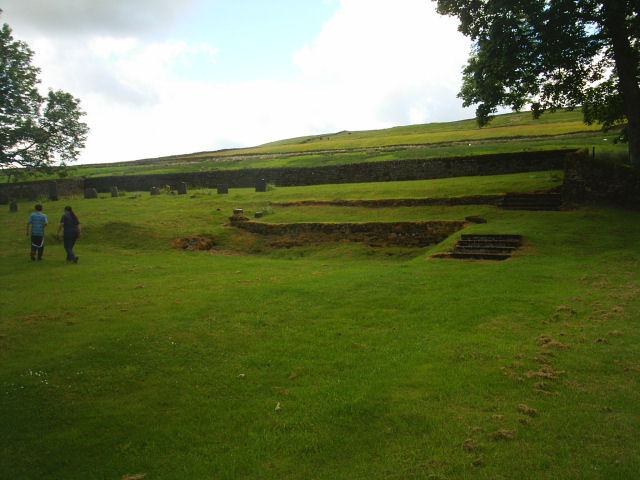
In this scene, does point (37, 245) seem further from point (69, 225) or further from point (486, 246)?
point (486, 246)

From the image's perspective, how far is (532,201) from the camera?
17.5m

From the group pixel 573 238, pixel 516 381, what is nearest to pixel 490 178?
pixel 573 238

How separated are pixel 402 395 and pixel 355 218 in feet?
47.6

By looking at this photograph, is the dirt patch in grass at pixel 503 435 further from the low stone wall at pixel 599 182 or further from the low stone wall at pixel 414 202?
the low stone wall at pixel 414 202

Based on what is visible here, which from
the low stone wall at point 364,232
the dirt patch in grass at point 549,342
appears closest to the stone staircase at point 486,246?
the low stone wall at point 364,232

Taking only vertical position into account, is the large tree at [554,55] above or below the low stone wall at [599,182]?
above

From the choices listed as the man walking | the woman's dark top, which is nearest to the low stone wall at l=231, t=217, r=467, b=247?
the woman's dark top

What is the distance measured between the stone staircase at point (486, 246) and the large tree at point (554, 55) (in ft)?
22.1

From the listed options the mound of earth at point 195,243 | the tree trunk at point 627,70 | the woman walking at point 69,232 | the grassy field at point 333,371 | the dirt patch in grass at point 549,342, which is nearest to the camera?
the grassy field at point 333,371

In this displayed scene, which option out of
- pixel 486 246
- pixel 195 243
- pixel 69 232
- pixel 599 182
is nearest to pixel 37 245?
pixel 69 232

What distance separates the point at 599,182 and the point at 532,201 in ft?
7.42

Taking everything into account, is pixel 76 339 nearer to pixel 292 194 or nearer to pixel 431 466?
pixel 431 466

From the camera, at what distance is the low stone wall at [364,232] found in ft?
55.9

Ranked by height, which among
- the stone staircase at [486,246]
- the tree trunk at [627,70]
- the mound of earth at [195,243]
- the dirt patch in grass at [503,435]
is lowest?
the dirt patch in grass at [503,435]
